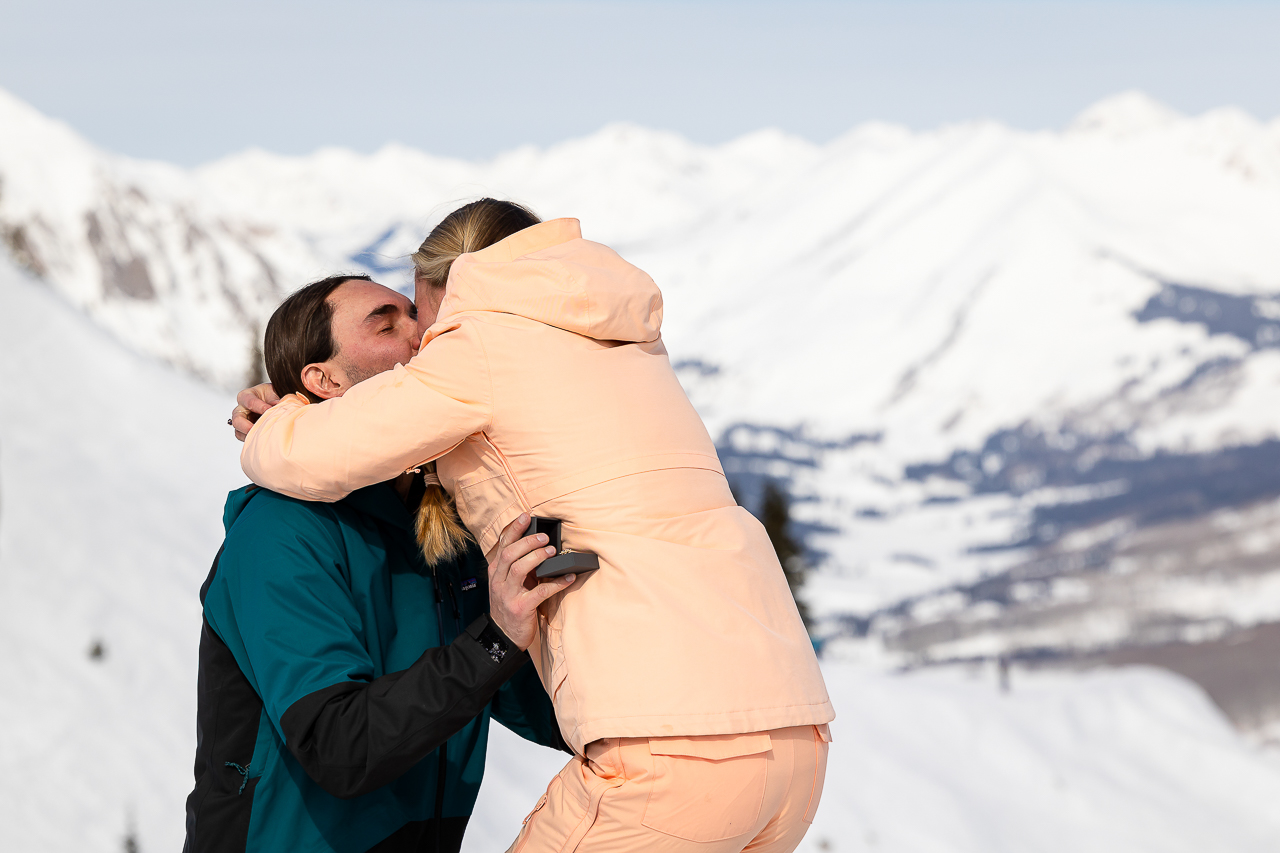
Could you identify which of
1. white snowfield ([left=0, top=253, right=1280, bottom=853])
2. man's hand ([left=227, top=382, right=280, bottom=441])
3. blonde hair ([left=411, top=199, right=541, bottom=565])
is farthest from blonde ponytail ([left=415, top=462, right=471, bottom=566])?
white snowfield ([left=0, top=253, right=1280, bottom=853])

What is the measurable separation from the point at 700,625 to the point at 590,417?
0.64m

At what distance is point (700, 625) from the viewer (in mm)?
2957

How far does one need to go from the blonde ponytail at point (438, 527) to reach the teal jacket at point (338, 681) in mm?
139

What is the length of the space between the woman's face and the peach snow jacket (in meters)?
0.30

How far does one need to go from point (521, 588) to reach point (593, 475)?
36cm

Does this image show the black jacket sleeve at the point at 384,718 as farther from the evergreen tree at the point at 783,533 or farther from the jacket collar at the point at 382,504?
the evergreen tree at the point at 783,533

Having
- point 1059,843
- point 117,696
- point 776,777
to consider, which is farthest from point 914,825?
point 776,777

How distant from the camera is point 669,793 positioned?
293cm

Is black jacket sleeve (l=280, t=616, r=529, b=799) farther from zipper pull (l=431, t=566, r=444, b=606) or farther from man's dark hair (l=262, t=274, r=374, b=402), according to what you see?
man's dark hair (l=262, t=274, r=374, b=402)

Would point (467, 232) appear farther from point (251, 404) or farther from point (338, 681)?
point (338, 681)

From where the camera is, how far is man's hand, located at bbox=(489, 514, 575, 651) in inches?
116

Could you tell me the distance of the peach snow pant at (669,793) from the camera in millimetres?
2922

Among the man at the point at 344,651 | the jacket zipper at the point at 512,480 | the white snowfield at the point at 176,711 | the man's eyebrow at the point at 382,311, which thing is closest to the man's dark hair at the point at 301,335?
the man at the point at 344,651

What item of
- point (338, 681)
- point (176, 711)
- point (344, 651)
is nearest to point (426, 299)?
point (344, 651)
